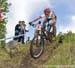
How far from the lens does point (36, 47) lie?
18.1 metres

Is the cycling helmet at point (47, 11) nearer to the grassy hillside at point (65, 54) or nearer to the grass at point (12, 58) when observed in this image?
the grassy hillside at point (65, 54)

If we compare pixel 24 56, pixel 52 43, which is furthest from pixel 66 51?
pixel 24 56

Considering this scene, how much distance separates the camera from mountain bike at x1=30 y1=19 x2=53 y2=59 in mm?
18078

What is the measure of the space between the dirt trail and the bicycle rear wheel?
0.80ft

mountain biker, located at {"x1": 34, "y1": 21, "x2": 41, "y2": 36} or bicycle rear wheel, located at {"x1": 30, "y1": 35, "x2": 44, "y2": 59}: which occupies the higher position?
mountain biker, located at {"x1": 34, "y1": 21, "x2": 41, "y2": 36}

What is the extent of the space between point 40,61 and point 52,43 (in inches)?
47.1

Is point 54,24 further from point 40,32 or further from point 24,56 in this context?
point 24,56

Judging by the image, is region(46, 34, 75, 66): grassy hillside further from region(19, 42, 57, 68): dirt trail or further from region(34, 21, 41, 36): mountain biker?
region(34, 21, 41, 36): mountain biker

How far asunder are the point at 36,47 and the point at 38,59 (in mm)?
694

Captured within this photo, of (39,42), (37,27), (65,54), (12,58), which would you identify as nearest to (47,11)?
(37,27)

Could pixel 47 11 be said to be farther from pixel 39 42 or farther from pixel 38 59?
pixel 38 59

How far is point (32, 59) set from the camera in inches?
736

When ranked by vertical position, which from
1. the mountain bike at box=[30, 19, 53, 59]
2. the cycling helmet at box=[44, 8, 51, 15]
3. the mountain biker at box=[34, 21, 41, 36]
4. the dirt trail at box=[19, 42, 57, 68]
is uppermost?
the cycling helmet at box=[44, 8, 51, 15]

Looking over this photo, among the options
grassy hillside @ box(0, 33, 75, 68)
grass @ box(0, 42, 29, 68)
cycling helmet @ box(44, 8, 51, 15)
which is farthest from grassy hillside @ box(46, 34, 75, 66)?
cycling helmet @ box(44, 8, 51, 15)
